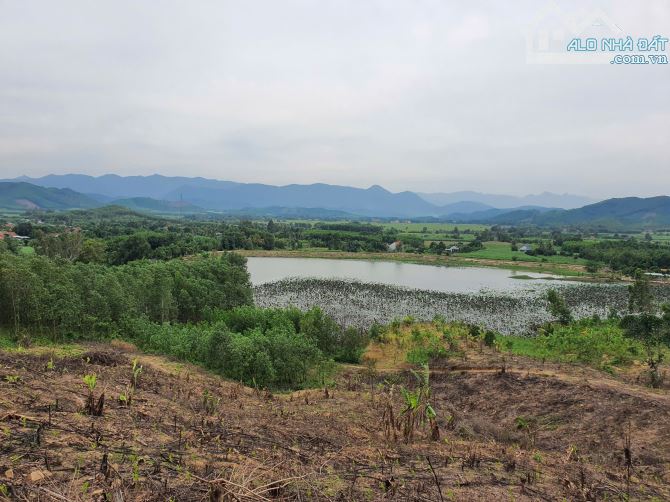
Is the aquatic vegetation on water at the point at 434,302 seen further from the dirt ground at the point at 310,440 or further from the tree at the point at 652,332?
the dirt ground at the point at 310,440

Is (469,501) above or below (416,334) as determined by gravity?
above

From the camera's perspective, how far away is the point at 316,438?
893 cm

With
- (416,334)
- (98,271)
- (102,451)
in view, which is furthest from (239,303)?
(102,451)

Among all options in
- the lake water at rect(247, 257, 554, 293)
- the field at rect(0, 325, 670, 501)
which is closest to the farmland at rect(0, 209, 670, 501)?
the field at rect(0, 325, 670, 501)

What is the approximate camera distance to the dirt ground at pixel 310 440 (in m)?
5.89

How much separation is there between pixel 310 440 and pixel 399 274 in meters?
50.8

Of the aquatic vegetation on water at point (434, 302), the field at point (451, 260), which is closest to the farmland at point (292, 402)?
the aquatic vegetation on water at point (434, 302)

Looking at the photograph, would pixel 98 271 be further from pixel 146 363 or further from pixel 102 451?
pixel 102 451

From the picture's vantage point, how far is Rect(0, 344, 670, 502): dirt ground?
5.89 metres

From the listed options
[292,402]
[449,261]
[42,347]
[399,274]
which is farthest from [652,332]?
[449,261]

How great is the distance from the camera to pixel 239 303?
2797 centimetres

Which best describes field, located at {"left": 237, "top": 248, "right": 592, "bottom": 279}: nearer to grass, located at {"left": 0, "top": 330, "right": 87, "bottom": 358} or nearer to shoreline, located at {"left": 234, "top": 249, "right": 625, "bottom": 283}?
shoreline, located at {"left": 234, "top": 249, "right": 625, "bottom": 283}

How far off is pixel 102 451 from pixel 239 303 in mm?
21506

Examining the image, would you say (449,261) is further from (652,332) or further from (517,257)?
(652,332)
